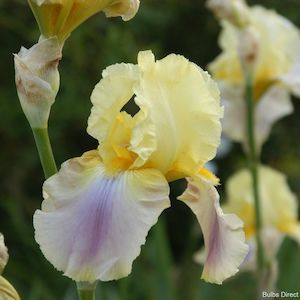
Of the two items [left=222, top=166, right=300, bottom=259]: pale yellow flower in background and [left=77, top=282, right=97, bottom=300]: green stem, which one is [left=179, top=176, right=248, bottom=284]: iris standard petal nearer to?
[left=77, top=282, right=97, bottom=300]: green stem

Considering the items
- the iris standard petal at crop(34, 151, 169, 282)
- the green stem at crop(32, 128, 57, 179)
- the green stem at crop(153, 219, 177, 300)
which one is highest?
the green stem at crop(32, 128, 57, 179)

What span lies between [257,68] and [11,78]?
1.71 m

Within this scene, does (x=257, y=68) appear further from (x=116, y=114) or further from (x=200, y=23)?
(x=200, y=23)

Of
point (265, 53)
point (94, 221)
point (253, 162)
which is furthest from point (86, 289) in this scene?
point (265, 53)

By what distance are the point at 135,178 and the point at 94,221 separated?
0.09 meters

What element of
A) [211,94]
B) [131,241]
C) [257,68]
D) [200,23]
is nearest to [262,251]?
[257,68]

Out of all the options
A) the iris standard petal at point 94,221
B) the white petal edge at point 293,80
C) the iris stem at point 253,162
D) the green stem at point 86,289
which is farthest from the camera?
the white petal edge at point 293,80

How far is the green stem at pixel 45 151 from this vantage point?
3.11 feet

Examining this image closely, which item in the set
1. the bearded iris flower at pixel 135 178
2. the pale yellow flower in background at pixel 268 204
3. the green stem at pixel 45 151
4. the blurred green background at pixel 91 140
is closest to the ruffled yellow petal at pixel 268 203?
the pale yellow flower in background at pixel 268 204

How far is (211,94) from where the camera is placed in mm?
1021

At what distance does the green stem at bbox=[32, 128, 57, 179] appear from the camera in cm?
95

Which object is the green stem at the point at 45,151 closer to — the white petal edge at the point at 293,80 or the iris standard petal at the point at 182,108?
the iris standard petal at the point at 182,108

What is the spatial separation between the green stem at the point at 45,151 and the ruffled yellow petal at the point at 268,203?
1.49 m

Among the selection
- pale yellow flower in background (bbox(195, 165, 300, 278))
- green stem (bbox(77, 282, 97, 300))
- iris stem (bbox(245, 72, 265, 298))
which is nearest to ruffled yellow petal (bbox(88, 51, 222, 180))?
green stem (bbox(77, 282, 97, 300))
